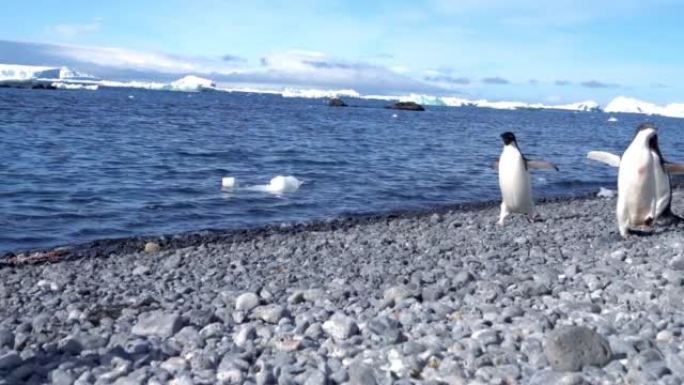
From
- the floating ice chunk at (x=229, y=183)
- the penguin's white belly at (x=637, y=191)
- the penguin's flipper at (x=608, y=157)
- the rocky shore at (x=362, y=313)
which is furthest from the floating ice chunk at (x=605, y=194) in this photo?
the penguin's white belly at (x=637, y=191)

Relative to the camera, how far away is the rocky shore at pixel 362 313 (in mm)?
4391

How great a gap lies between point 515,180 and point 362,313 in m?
6.77

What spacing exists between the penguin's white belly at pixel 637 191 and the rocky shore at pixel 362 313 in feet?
1.29

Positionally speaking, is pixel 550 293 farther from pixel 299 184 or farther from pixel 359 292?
pixel 299 184

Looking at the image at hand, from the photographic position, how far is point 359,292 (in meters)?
6.74

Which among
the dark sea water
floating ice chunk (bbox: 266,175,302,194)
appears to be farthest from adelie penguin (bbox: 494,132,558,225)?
floating ice chunk (bbox: 266,175,302,194)

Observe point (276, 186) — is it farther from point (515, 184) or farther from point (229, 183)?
point (515, 184)

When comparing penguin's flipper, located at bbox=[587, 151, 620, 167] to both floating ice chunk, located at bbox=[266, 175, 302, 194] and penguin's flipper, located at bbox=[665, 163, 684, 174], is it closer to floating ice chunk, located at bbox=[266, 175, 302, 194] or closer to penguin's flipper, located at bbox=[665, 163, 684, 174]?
penguin's flipper, located at bbox=[665, 163, 684, 174]

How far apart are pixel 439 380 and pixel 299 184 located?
1407cm

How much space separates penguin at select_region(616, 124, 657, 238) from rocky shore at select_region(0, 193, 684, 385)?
1.28 ft

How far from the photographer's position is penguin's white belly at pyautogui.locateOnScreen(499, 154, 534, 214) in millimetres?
12117

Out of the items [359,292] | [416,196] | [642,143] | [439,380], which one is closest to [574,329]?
[439,380]

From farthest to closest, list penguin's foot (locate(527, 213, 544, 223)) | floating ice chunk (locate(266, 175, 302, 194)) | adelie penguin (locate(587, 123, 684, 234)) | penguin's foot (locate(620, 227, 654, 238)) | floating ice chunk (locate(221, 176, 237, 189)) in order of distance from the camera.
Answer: floating ice chunk (locate(221, 176, 237, 189)), floating ice chunk (locate(266, 175, 302, 194)), penguin's foot (locate(527, 213, 544, 223)), adelie penguin (locate(587, 123, 684, 234)), penguin's foot (locate(620, 227, 654, 238))

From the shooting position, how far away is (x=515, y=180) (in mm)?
12086
